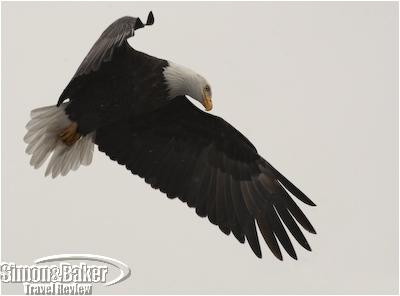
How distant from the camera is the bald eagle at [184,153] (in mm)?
6758

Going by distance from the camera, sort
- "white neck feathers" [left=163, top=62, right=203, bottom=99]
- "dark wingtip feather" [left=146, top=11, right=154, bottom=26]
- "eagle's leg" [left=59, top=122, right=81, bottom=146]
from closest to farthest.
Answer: "dark wingtip feather" [left=146, top=11, right=154, bottom=26] < "white neck feathers" [left=163, top=62, right=203, bottom=99] < "eagle's leg" [left=59, top=122, right=81, bottom=146]

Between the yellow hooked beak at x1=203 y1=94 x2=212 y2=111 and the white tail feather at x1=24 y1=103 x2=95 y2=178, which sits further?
the white tail feather at x1=24 y1=103 x2=95 y2=178

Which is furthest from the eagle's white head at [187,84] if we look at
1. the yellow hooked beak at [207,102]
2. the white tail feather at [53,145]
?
the white tail feather at [53,145]

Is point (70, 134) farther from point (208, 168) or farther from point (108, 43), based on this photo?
point (108, 43)

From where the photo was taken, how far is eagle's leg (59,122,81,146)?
7.07m

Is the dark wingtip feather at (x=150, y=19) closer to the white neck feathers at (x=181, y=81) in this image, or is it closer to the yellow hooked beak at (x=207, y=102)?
the white neck feathers at (x=181, y=81)

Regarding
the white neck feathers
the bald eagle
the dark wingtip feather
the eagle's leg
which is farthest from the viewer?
the eagle's leg

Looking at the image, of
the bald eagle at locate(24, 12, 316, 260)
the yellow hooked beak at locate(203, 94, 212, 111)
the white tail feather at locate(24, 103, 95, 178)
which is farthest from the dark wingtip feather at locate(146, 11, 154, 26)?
the white tail feather at locate(24, 103, 95, 178)

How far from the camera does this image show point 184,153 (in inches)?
291

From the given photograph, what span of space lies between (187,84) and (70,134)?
1125 millimetres

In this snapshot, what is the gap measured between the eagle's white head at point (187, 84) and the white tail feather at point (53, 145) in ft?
3.00

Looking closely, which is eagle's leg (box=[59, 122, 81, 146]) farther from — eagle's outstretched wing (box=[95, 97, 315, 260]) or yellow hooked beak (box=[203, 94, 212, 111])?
yellow hooked beak (box=[203, 94, 212, 111])

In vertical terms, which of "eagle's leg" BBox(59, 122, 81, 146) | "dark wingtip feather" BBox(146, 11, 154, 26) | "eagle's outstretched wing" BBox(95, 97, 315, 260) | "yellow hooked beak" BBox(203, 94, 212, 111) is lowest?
"eagle's outstretched wing" BBox(95, 97, 315, 260)

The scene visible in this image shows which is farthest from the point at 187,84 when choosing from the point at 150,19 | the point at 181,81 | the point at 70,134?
the point at 150,19
